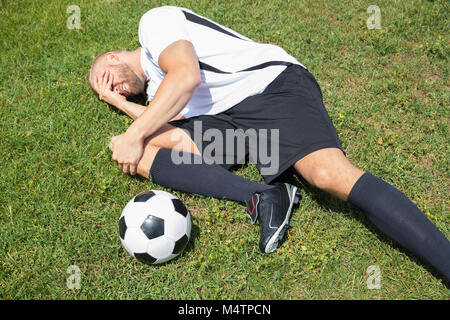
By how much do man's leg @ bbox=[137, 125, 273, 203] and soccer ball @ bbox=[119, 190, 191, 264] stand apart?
0.42 meters

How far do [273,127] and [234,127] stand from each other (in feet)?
1.40

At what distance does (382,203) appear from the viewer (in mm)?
2664

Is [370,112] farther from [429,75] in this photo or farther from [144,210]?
[144,210]

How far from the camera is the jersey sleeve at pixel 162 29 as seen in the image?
123 inches

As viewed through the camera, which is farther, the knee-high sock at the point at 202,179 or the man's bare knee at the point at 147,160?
the man's bare knee at the point at 147,160

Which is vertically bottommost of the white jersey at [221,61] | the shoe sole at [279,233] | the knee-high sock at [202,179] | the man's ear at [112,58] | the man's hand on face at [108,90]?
the shoe sole at [279,233]

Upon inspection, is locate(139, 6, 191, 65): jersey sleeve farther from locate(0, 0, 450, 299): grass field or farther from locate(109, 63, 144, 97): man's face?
locate(0, 0, 450, 299): grass field

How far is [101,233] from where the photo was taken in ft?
10.3

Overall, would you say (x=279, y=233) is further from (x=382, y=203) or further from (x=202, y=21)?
(x=202, y=21)

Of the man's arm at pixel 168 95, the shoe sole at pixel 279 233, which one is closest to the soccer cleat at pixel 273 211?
the shoe sole at pixel 279 233

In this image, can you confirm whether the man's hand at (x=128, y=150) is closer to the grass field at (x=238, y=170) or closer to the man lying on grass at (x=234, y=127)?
the man lying on grass at (x=234, y=127)

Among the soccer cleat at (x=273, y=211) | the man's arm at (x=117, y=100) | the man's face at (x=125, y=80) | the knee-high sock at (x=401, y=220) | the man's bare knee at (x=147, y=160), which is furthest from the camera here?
the man's arm at (x=117, y=100)

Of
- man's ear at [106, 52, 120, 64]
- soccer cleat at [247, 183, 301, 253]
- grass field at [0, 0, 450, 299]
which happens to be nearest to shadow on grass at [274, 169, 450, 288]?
grass field at [0, 0, 450, 299]

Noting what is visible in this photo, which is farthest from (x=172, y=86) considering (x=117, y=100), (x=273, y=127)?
(x=117, y=100)
